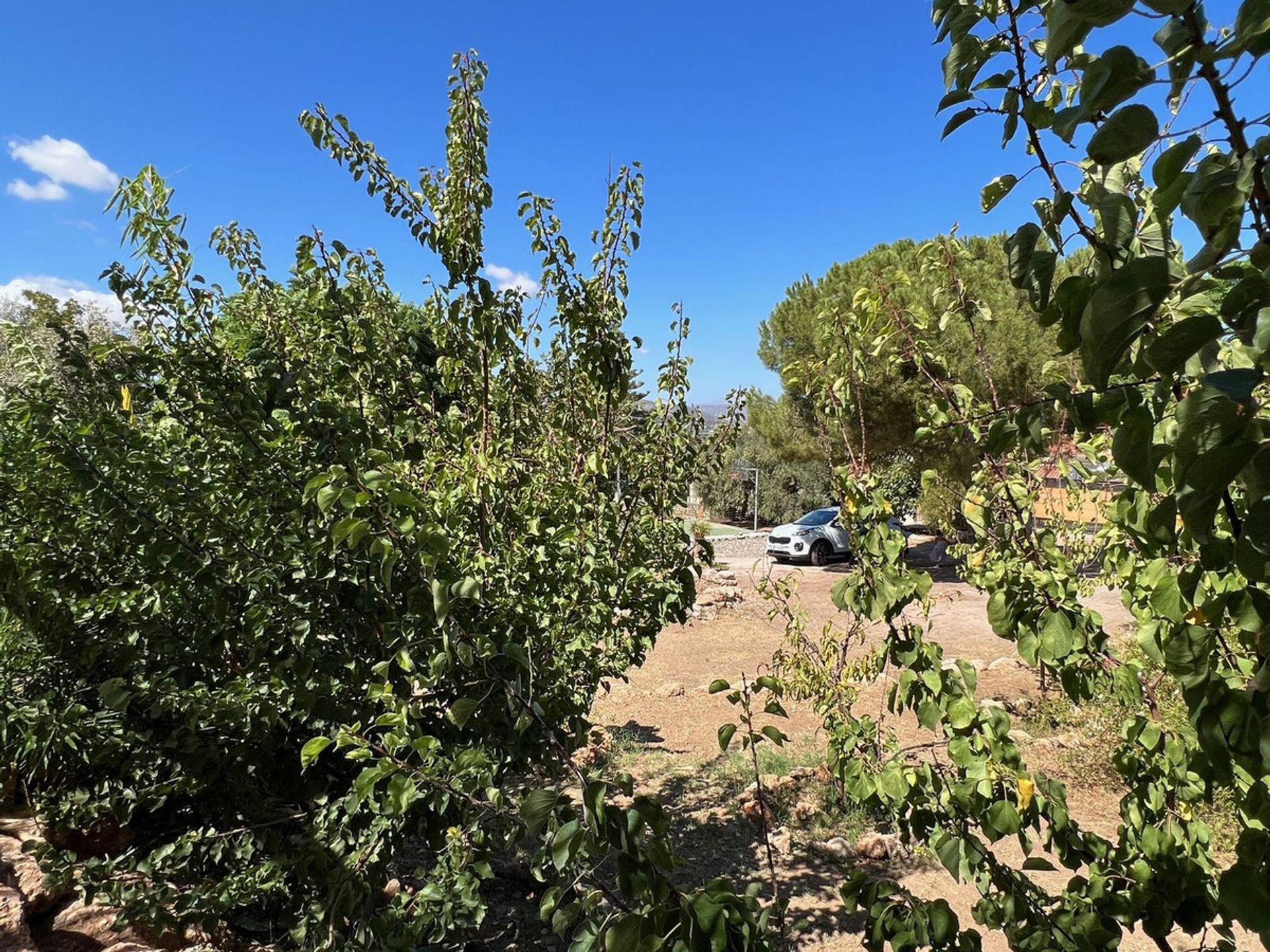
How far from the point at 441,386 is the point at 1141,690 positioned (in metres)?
2.27

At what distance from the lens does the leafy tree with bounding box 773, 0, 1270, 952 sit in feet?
1.78

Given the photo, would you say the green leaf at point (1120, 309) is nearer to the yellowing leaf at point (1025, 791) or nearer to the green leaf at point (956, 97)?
the green leaf at point (956, 97)

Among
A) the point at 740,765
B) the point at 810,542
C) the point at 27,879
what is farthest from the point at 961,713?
the point at 810,542

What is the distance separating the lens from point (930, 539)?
20688 millimetres

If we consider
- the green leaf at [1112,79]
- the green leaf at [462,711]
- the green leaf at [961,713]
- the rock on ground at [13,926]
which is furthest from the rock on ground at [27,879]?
the green leaf at [1112,79]

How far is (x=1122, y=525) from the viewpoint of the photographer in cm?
131

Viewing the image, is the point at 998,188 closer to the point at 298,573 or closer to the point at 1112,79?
the point at 1112,79

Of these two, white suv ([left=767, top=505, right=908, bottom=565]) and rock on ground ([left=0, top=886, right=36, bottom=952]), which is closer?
rock on ground ([left=0, top=886, right=36, bottom=952])

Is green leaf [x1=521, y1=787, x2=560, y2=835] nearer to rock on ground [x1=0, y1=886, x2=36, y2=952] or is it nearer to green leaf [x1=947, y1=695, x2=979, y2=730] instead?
green leaf [x1=947, y1=695, x2=979, y2=730]

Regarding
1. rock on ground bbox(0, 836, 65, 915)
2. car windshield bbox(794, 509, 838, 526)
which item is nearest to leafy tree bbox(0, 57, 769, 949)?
rock on ground bbox(0, 836, 65, 915)

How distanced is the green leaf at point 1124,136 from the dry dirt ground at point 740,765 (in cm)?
161

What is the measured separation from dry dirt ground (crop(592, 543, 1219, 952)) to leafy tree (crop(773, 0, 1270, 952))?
560mm

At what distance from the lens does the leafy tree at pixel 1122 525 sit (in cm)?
54

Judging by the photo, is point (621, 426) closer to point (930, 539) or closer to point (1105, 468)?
point (1105, 468)
